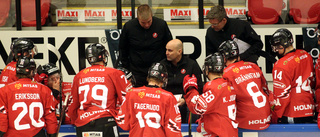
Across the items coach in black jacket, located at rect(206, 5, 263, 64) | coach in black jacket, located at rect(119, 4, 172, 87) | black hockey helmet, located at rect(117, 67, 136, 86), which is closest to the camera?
black hockey helmet, located at rect(117, 67, 136, 86)

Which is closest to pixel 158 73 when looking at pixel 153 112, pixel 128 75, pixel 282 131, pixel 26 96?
pixel 153 112

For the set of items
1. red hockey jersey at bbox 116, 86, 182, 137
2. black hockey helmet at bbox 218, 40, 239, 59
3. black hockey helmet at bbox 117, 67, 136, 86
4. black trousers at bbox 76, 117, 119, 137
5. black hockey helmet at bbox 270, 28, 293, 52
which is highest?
black hockey helmet at bbox 270, 28, 293, 52

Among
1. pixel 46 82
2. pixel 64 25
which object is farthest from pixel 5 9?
pixel 46 82

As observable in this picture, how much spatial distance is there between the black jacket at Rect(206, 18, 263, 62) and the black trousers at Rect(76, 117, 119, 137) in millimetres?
1971

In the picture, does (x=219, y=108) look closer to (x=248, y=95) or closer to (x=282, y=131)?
(x=248, y=95)

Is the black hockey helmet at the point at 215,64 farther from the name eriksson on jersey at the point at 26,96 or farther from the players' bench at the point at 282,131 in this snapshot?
the name eriksson on jersey at the point at 26,96

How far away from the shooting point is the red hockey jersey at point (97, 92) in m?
5.09

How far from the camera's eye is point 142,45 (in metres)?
6.39

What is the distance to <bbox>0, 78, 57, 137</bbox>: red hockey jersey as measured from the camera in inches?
199

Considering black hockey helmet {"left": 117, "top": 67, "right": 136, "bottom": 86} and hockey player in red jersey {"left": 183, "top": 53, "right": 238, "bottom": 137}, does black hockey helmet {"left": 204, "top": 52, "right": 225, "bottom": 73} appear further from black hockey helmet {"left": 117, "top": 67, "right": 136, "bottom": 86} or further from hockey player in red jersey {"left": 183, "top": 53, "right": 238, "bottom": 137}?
black hockey helmet {"left": 117, "top": 67, "right": 136, "bottom": 86}

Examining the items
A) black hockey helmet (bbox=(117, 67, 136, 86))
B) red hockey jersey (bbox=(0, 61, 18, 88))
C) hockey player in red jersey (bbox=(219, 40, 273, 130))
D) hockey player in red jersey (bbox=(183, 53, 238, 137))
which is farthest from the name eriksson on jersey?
hockey player in red jersey (bbox=(219, 40, 273, 130))

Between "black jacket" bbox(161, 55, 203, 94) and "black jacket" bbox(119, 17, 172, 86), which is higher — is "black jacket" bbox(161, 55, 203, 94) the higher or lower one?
the lower one

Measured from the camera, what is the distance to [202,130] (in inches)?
203

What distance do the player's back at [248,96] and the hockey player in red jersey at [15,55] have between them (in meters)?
2.44
